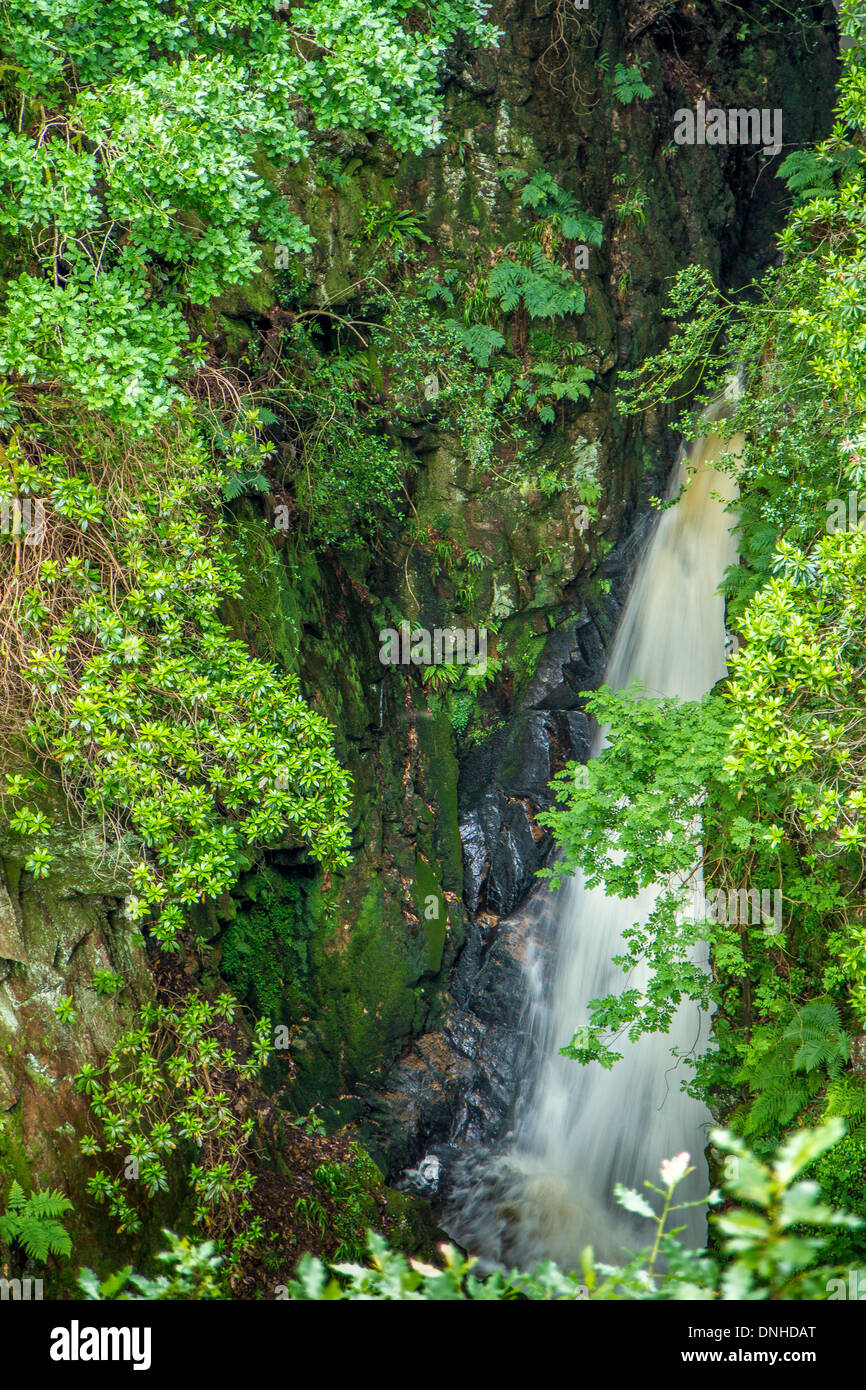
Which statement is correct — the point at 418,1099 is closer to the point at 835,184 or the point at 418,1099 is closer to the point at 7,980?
the point at 7,980

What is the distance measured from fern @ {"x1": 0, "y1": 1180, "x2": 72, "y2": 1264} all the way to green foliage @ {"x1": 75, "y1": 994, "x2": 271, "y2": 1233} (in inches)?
13.3

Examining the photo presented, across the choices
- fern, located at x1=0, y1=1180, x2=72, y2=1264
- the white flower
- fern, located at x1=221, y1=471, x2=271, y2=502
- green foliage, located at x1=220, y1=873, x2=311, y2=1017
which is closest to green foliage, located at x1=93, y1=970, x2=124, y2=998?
fern, located at x1=0, y1=1180, x2=72, y2=1264

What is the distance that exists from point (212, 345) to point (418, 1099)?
8888 mm

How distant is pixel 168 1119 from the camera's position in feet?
20.8

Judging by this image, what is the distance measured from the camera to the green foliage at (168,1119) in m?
5.96

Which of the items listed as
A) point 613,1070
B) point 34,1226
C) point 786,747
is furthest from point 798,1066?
point 34,1226

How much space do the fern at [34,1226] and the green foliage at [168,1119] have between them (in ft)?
1.10

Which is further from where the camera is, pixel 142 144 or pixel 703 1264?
pixel 142 144

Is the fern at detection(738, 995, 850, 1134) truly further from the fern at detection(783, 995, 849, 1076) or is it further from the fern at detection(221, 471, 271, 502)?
the fern at detection(221, 471, 271, 502)

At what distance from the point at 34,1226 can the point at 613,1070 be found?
691 centimetres

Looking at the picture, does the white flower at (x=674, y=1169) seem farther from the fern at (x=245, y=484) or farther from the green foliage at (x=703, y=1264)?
the fern at (x=245, y=484)

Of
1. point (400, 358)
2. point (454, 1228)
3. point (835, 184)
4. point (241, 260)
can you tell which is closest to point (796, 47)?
point (835, 184)

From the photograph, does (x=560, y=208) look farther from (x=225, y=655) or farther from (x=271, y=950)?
(x=271, y=950)

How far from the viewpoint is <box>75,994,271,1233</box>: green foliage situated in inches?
235
